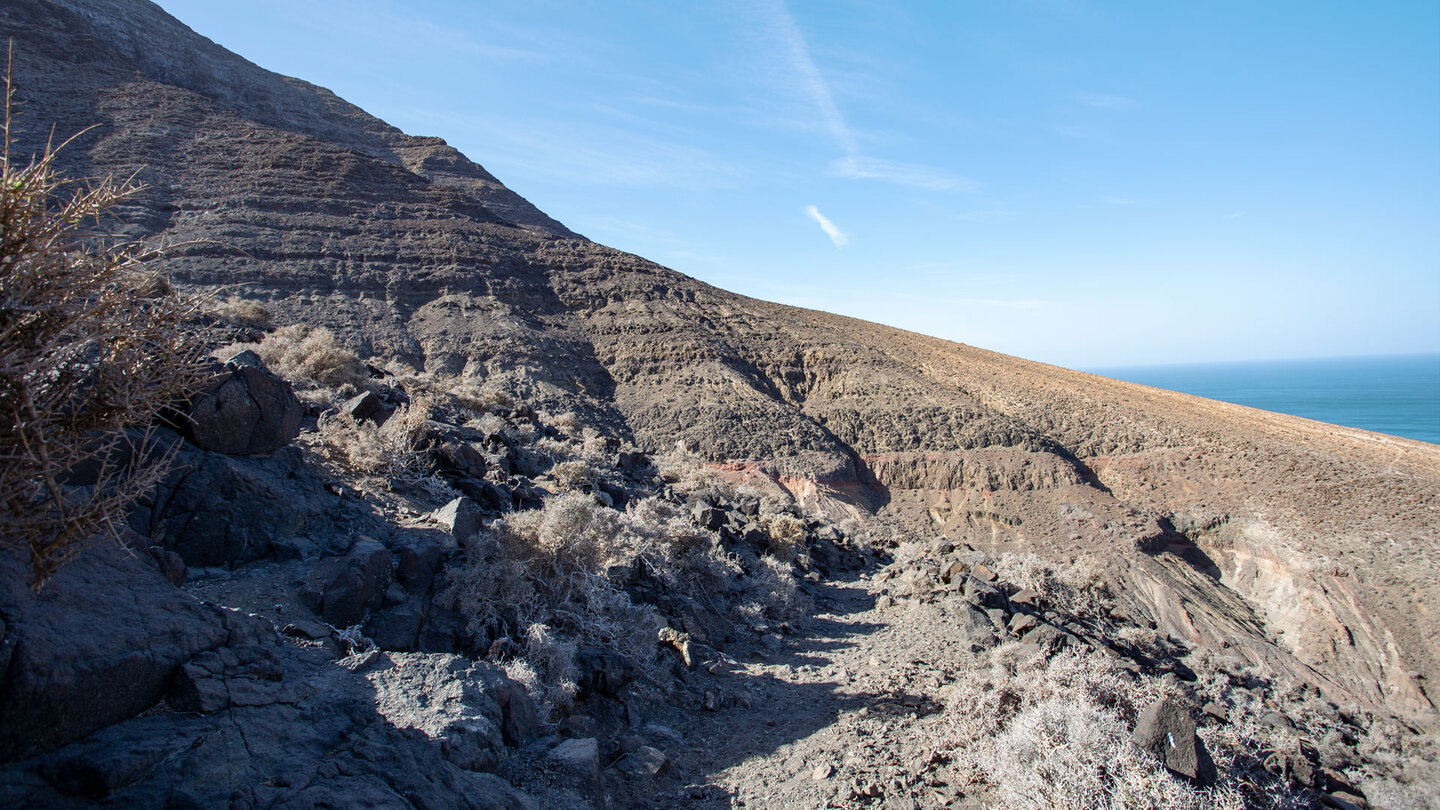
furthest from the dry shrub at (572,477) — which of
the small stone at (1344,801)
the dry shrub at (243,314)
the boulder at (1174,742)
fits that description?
the dry shrub at (243,314)

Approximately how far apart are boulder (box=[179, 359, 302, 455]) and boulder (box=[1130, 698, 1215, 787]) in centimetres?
765

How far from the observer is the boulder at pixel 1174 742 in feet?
14.2

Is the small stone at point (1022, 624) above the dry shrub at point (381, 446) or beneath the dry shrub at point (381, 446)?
beneath

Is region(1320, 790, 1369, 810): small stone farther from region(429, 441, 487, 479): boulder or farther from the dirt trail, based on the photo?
region(429, 441, 487, 479): boulder

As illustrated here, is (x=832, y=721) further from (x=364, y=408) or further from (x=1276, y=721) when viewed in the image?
(x=364, y=408)

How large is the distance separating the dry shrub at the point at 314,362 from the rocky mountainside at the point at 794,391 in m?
2.17

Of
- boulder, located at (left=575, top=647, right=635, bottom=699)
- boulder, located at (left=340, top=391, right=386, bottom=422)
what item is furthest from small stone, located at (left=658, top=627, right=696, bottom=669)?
boulder, located at (left=340, top=391, right=386, bottom=422)

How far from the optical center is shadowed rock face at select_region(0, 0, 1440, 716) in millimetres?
14383

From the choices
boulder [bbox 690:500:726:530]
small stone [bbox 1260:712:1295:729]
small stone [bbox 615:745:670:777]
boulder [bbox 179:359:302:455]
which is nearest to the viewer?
small stone [bbox 615:745:670:777]

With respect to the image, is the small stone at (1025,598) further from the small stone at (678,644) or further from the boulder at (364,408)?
the boulder at (364,408)

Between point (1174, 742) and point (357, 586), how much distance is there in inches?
241

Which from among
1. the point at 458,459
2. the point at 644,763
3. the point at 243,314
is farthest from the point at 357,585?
the point at 243,314

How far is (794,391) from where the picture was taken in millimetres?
24688

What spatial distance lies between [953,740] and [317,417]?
8.61 meters
